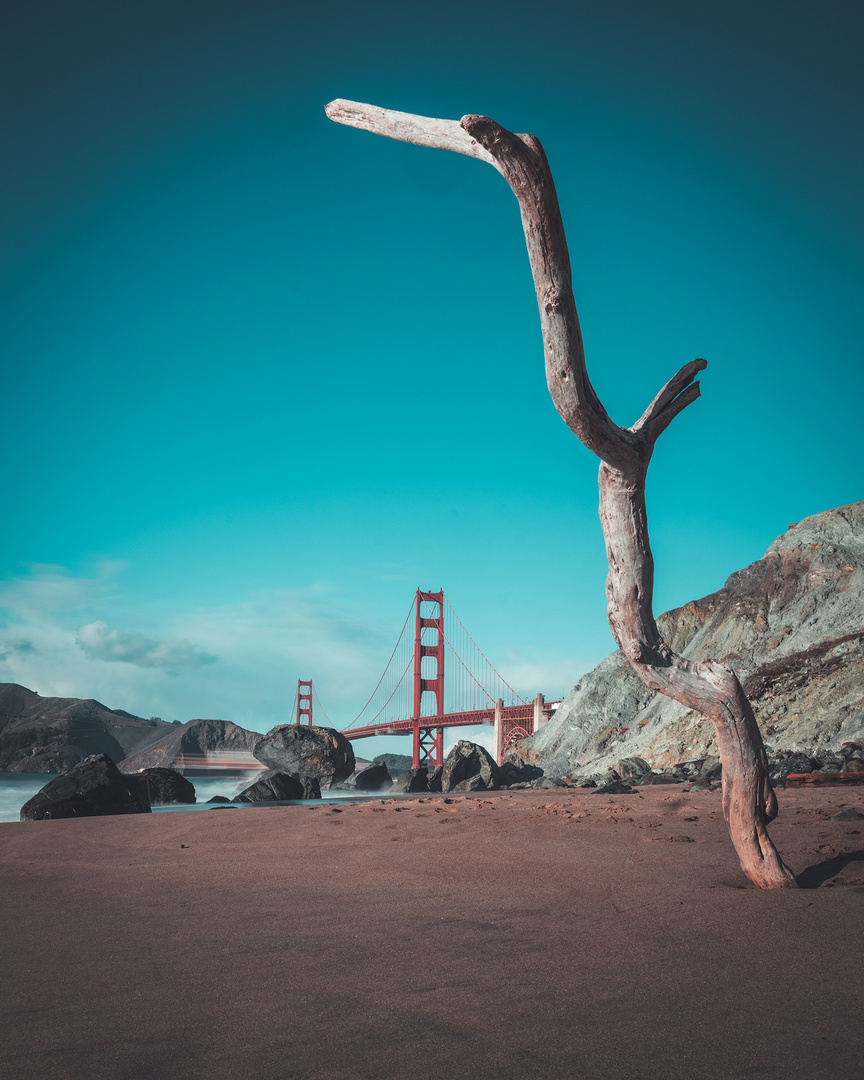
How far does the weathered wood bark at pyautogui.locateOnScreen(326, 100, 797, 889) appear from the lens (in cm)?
337

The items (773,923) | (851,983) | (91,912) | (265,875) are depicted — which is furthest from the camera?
(265,875)

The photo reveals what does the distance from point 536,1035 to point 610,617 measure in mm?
2418

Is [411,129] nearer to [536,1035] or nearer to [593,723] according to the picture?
[536,1035]

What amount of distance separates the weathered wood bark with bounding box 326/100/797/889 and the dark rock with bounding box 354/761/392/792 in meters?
25.9

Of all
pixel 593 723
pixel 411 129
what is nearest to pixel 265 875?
pixel 411 129

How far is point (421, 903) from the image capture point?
3625mm

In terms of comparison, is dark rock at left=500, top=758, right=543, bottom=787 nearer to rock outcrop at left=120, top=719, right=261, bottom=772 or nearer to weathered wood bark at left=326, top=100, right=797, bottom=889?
weathered wood bark at left=326, top=100, right=797, bottom=889

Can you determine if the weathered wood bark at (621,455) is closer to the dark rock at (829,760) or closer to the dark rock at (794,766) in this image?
the dark rock at (794,766)

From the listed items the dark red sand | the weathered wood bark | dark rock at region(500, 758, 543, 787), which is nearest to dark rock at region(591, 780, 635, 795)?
the dark red sand

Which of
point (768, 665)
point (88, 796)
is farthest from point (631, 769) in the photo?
point (88, 796)

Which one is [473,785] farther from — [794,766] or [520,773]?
[794,766]

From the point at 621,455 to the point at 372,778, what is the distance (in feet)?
89.3

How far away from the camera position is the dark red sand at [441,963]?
1.73 metres

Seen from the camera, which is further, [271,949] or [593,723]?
[593,723]
